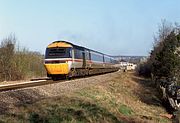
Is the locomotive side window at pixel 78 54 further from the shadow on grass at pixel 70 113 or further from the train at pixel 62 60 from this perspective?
the shadow on grass at pixel 70 113

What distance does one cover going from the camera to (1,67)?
1752 inches

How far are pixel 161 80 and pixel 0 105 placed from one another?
2545 centimetres

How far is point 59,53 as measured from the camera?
33.8 metres

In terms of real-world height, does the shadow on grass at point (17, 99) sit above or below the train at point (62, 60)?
below

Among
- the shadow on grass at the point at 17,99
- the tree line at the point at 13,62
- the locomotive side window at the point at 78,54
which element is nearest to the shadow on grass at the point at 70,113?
the shadow on grass at the point at 17,99

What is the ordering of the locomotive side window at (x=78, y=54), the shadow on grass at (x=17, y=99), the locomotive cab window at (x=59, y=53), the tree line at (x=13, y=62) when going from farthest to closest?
the tree line at (x=13, y=62) → the locomotive side window at (x=78, y=54) → the locomotive cab window at (x=59, y=53) → the shadow on grass at (x=17, y=99)

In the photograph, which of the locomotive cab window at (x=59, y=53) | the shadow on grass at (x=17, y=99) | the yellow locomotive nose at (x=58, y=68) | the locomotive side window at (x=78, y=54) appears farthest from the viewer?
the locomotive side window at (x=78, y=54)

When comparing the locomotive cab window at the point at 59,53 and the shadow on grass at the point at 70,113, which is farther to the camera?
the locomotive cab window at the point at 59,53


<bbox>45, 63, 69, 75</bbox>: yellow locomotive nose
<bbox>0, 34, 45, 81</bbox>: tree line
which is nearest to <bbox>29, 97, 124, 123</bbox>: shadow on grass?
<bbox>45, 63, 69, 75</bbox>: yellow locomotive nose

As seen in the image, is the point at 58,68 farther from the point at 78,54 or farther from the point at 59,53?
the point at 78,54

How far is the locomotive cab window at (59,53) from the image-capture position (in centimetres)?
3369

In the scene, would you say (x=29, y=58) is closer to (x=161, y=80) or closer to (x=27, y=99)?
(x=161, y=80)

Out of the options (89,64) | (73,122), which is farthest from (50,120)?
(89,64)

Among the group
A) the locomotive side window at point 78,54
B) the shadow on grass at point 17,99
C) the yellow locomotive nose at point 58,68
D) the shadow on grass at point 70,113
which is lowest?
the shadow on grass at point 70,113
